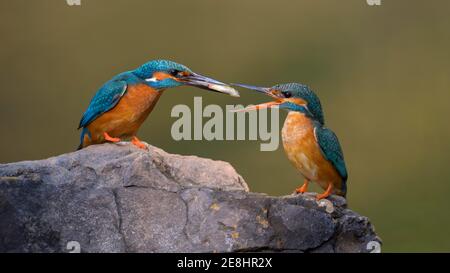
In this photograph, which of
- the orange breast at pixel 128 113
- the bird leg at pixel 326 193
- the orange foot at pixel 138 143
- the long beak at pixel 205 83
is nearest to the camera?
the bird leg at pixel 326 193

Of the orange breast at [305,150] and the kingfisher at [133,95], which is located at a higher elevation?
the kingfisher at [133,95]

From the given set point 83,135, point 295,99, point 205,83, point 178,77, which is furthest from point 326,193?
point 83,135

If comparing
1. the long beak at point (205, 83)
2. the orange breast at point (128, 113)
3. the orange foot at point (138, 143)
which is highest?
the long beak at point (205, 83)

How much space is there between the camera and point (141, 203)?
15.6ft

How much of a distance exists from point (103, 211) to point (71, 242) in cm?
24

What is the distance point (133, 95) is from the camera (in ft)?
16.9

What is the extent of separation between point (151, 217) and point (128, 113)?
776 millimetres

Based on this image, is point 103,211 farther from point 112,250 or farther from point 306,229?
point 306,229

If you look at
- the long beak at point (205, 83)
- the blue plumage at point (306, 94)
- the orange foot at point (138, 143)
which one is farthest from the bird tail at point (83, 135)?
the blue plumage at point (306, 94)

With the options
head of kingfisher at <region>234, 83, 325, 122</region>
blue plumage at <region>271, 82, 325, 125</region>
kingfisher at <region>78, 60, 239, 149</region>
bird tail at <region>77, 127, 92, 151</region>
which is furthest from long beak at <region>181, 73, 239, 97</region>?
bird tail at <region>77, 127, 92, 151</region>

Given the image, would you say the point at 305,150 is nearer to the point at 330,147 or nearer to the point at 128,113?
the point at 330,147

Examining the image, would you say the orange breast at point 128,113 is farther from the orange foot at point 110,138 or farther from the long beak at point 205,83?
the long beak at point 205,83

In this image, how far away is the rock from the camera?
15.1 ft

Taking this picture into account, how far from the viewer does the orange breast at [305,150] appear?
15.9 feet
